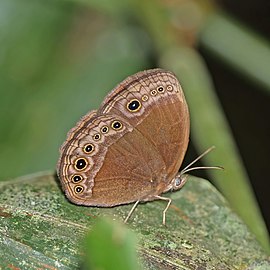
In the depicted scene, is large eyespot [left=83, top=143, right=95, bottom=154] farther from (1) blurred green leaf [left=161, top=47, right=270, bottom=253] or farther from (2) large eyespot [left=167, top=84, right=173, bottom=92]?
(1) blurred green leaf [left=161, top=47, right=270, bottom=253]

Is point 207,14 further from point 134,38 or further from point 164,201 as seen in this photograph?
point 164,201

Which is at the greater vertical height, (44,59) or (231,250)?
(231,250)

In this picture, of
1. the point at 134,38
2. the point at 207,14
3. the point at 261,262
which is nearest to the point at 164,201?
the point at 261,262

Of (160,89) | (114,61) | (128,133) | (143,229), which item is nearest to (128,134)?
(128,133)

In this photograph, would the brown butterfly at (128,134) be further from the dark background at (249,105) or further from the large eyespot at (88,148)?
the dark background at (249,105)

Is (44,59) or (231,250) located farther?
(44,59)

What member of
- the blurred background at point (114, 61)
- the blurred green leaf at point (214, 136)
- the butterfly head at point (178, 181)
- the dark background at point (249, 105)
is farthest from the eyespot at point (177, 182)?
the dark background at point (249, 105)

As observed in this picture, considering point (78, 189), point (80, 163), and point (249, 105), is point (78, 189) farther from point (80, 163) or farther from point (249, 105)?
point (249, 105)

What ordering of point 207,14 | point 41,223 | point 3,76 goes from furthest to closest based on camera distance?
point 3,76 < point 207,14 < point 41,223

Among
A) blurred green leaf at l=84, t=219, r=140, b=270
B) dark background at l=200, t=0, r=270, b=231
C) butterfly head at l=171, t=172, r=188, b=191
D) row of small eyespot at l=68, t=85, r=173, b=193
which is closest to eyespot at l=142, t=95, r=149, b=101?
row of small eyespot at l=68, t=85, r=173, b=193
